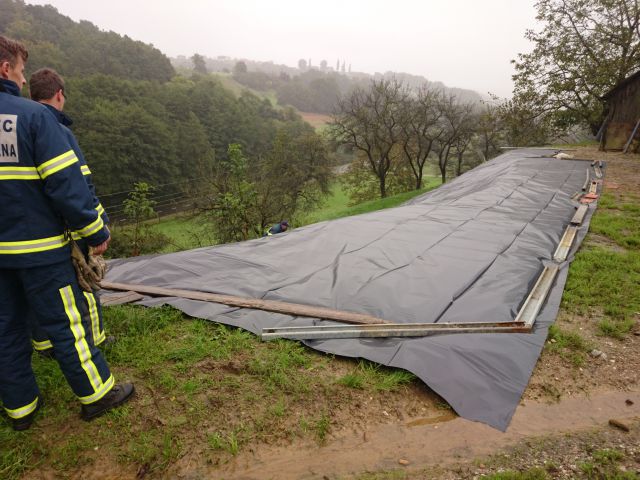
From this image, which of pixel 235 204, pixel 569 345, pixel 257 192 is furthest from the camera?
pixel 257 192

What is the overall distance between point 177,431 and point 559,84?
836 inches

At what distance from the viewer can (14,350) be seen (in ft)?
6.22

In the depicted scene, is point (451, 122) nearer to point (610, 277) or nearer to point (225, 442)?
point (610, 277)

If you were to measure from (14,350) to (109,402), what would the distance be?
58 cm

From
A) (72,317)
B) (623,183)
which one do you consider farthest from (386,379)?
(623,183)

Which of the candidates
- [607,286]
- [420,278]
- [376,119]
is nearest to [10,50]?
[420,278]

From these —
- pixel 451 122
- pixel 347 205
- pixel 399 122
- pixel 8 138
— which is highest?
pixel 451 122

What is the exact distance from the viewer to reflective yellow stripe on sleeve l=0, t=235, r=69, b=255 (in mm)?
1729

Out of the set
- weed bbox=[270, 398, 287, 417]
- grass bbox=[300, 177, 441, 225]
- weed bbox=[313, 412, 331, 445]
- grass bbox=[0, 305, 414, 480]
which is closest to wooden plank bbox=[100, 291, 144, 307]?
grass bbox=[0, 305, 414, 480]

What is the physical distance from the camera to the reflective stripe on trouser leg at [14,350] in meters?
1.84

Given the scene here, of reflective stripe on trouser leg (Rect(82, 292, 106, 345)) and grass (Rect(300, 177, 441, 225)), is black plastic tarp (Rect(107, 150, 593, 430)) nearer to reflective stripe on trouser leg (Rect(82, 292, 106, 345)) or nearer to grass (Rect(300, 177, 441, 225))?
reflective stripe on trouser leg (Rect(82, 292, 106, 345))

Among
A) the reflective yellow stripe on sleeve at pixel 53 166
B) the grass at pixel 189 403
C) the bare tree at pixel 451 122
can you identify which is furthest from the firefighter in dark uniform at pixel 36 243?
the bare tree at pixel 451 122

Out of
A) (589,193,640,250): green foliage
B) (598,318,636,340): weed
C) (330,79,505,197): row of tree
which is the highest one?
(330,79,505,197): row of tree

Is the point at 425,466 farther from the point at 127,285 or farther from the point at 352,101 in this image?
the point at 352,101
